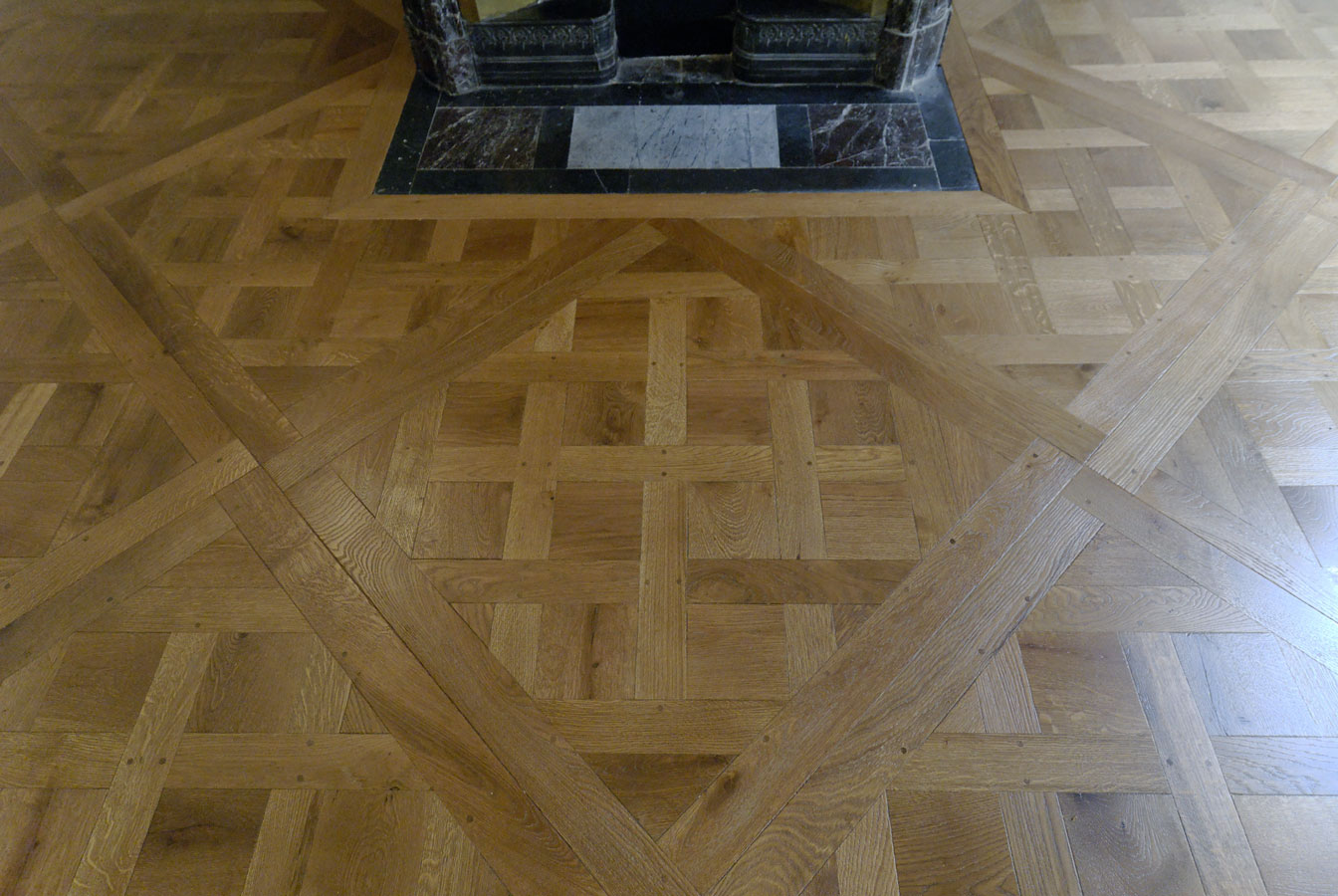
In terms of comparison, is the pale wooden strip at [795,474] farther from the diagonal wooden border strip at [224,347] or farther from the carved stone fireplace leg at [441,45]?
the carved stone fireplace leg at [441,45]

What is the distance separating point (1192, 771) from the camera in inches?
38.3

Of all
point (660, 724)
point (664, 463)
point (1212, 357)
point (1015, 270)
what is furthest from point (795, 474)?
point (1212, 357)

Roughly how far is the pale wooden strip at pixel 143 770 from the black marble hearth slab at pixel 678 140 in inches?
40.4

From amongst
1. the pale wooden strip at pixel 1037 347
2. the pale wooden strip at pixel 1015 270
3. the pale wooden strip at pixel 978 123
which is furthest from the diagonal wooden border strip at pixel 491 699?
the pale wooden strip at pixel 978 123

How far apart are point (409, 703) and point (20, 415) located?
90 cm

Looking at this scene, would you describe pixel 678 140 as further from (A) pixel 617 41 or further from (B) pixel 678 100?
(A) pixel 617 41

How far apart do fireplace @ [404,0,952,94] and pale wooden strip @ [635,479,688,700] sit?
1159 mm

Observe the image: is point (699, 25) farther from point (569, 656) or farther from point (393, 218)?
point (569, 656)

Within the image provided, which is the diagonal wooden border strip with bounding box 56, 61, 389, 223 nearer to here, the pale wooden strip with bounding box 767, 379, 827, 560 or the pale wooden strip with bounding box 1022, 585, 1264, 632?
the pale wooden strip with bounding box 767, 379, 827, 560

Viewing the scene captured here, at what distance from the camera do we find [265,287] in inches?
60.1

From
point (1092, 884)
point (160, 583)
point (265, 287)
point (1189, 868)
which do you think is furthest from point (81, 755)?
point (1189, 868)

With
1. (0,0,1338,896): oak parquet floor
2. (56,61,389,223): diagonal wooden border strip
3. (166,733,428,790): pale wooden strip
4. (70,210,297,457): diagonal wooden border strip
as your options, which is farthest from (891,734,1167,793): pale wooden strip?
(56,61,389,223): diagonal wooden border strip

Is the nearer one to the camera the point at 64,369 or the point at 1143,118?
the point at 64,369

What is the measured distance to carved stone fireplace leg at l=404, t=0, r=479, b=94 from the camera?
70.7 inches
